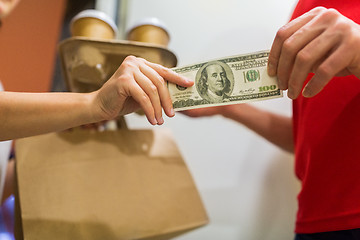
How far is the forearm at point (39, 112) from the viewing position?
411mm

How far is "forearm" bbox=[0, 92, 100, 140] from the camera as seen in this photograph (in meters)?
0.41

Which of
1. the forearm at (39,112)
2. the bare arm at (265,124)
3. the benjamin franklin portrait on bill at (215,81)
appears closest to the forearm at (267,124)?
the bare arm at (265,124)

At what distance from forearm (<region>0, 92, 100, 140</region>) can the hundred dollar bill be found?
0.44 ft

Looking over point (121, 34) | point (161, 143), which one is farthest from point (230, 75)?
point (121, 34)

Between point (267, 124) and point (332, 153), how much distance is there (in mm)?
265

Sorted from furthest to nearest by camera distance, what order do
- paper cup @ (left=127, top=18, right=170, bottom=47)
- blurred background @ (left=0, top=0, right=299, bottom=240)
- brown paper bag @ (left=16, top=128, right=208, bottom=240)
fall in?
blurred background @ (left=0, top=0, right=299, bottom=240) → paper cup @ (left=127, top=18, right=170, bottom=47) → brown paper bag @ (left=16, top=128, right=208, bottom=240)

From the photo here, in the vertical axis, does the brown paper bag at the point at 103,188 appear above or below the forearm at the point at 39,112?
below

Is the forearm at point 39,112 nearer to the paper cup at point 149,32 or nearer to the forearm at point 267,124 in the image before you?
the paper cup at point 149,32

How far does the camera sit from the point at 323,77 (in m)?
0.36

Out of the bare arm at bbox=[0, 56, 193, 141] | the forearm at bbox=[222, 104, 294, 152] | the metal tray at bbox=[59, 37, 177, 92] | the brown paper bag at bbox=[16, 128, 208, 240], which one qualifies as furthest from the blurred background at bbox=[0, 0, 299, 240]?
the bare arm at bbox=[0, 56, 193, 141]

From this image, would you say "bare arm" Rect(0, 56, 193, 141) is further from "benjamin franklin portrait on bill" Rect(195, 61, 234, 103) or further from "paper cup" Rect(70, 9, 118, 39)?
"paper cup" Rect(70, 9, 118, 39)

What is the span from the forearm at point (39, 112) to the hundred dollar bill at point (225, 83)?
13cm

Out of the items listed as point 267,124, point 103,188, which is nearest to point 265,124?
point 267,124

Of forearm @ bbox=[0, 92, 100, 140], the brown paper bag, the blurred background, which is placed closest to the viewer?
forearm @ bbox=[0, 92, 100, 140]
